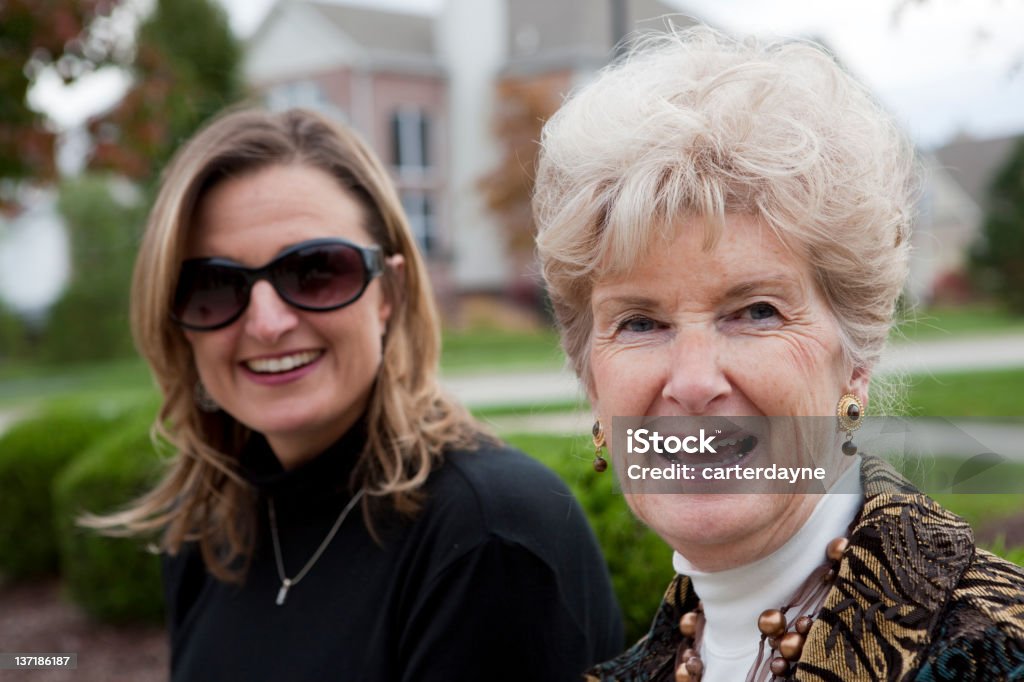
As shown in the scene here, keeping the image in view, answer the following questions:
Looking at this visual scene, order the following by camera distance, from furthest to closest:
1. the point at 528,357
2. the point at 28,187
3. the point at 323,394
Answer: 1. the point at 528,357
2. the point at 28,187
3. the point at 323,394

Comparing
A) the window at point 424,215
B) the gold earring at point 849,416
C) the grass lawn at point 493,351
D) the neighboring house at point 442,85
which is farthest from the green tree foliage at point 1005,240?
the window at point 424,215

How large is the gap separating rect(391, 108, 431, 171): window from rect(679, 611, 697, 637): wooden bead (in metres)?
31.2

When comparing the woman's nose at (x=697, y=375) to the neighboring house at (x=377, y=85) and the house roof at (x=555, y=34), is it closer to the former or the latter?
the house roof at (x=555, y=34)

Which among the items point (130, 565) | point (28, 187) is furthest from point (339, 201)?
point (28, 187)

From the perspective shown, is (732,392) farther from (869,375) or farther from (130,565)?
(130,565)

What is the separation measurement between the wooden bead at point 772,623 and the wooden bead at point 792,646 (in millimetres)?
19

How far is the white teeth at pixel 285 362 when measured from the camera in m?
2.35

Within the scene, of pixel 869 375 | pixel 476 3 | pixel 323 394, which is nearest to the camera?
pixel 869 375

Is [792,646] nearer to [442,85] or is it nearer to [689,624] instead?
[689,624]

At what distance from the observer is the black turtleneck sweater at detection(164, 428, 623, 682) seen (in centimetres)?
200

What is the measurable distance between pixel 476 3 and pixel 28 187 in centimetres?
2671

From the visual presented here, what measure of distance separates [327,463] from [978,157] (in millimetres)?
4162

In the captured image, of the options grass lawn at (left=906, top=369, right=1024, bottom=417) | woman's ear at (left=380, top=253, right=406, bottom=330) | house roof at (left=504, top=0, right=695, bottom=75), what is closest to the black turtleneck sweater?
woman's ear at (left=380, top=253, right=406, bottom=330)

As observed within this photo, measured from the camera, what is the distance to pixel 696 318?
4.17 ft
